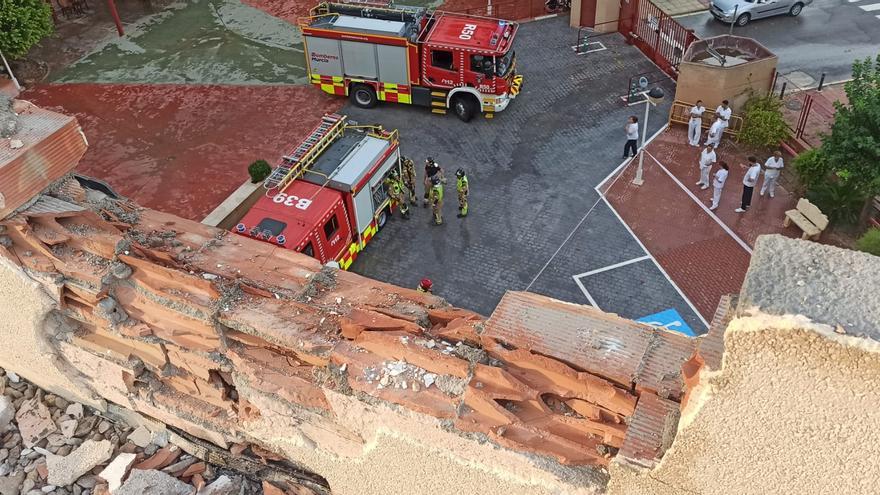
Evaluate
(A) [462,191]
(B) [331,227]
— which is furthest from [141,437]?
(A) [462,191]

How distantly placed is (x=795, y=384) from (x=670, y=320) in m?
10.3

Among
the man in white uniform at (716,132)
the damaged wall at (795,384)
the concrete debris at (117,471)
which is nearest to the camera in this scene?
the damaged wall at (795,384)

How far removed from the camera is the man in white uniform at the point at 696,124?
58.4 ft

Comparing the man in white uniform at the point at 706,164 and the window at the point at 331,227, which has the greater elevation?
the window at the point at 331,227

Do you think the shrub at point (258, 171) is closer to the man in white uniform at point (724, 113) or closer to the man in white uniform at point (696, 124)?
the man in white uniform at point (696, 124)

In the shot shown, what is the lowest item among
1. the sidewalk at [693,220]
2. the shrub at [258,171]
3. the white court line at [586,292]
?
the white court line at [586,292]

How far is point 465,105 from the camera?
19.4 m

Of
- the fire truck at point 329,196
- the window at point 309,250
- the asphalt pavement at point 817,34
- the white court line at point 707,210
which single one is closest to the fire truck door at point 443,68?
the fire truck at point 329,196

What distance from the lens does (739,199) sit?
54.7ft

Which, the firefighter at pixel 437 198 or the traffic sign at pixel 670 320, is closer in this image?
the traffic sign at pixel 670 320

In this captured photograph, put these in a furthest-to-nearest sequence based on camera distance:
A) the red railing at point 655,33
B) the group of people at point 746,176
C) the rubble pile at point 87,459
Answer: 1. the red railing at point 655,33
2. the group of people at point 746,176
3. the rubble pile at point 87,459

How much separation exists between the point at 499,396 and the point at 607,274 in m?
9.73

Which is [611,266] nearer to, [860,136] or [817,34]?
[860,136]

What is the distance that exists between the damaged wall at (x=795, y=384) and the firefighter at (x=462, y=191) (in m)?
11.5
